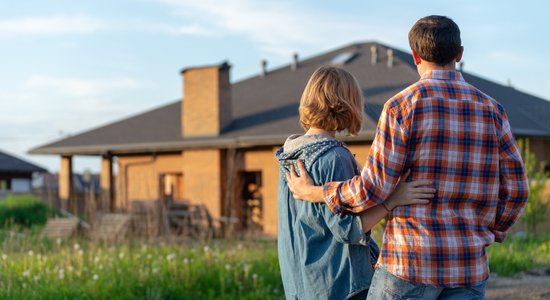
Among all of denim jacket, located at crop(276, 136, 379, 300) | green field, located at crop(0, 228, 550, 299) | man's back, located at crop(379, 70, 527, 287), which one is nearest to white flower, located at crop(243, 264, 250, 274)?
green field, located at crop(0, 228, 550, 299)

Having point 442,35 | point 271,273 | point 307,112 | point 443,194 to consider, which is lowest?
point 271,273

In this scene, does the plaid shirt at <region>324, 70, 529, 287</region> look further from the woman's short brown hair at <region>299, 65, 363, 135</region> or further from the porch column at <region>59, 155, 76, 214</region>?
the porch column at <region>59, 155, 76, 214</region>

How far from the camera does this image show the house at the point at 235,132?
71.4 feet

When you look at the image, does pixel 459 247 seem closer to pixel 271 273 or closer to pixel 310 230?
pixel 310 230

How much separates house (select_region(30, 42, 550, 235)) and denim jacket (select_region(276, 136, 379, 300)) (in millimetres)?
15988

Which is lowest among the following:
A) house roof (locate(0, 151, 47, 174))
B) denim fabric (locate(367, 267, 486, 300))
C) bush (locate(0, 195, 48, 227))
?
bush (locate(0, 195, 48, 227))

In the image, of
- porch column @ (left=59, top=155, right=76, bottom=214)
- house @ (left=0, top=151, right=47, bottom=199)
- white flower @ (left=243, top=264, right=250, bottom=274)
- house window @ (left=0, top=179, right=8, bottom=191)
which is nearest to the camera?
white flower @ (left=243, top=264, right=250, bottom=274)

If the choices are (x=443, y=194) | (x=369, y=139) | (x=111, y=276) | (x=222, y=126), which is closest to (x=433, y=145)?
(x=443, y=194)

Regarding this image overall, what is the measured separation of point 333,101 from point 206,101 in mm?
20676

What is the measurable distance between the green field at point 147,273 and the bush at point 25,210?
45.7 feet

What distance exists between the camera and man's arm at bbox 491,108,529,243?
311 cm

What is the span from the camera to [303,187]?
10.6ft

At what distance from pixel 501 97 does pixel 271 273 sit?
1564 centimetres

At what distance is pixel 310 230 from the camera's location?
10.8 feet
